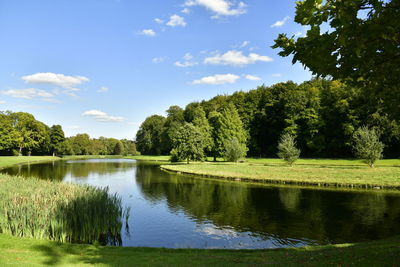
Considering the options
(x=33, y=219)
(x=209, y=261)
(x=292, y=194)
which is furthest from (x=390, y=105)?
(x=292, y=194)

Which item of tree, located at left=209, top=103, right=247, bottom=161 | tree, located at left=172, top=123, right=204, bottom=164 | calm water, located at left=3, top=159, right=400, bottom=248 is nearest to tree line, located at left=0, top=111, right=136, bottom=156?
tree, located at left=172, top=123, right=204, bottom=164

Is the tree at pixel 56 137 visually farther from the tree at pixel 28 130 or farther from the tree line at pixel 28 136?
the tree at pixel 28 130

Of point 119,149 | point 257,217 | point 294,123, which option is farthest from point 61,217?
point 119,149

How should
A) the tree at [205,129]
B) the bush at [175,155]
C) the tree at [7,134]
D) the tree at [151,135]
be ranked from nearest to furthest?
the bush at [175,155]
the tree at [205,129]
the tree at [7,134]
the tree at [151,135]

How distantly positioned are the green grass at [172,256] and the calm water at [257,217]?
320cm

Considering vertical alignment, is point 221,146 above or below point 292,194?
above

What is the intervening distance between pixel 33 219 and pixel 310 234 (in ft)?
47.3

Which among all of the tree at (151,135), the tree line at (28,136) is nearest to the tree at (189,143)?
the tree at (151,135)

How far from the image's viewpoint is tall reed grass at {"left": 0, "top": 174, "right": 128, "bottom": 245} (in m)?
13.2

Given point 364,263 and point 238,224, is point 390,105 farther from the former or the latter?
point 238,224

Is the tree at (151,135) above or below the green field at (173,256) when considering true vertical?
above

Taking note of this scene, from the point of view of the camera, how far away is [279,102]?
3187 inches

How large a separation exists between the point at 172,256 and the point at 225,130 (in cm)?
6263

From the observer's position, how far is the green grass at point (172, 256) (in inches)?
340
